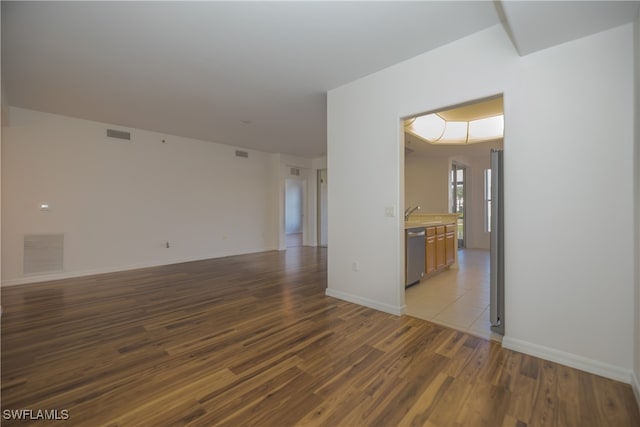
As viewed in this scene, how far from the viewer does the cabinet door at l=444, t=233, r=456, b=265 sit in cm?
490

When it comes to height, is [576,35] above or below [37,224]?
above

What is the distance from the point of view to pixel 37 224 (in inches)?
174

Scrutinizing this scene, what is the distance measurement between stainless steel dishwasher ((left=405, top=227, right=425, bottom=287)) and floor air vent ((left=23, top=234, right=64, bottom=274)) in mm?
5488

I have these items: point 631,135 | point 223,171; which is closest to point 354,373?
point 631,135

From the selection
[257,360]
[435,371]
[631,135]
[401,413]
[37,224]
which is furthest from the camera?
[37,224]

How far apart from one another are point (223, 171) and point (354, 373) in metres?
5.83

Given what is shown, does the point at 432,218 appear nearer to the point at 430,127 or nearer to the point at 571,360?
the point at 430,127

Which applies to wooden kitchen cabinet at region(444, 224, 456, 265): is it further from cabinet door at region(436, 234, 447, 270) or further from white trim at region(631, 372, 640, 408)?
white trim at region(631, 372, 640, 408)

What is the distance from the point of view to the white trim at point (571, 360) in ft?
6.09

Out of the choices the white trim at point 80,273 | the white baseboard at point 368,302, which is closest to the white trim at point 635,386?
the white baseboard at point 368,302

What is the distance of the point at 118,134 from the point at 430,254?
587 centimetres

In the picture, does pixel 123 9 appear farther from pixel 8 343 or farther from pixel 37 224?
pixel 37 224

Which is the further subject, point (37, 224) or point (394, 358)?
point (37, 224)
